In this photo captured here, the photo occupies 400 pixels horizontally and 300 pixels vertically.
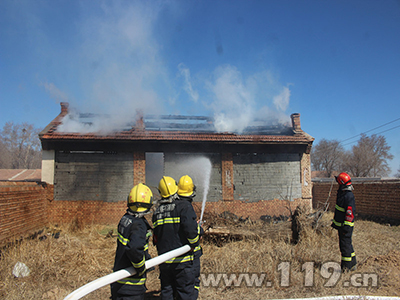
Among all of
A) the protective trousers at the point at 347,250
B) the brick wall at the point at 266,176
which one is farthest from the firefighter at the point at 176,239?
the brick wall at the point at 266,176

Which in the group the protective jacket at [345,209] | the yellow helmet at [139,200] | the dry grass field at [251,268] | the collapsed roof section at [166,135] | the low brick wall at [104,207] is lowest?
the dry grass field at [251,268]

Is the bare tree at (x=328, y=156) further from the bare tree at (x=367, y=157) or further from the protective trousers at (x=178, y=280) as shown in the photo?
the protective trousers at (x=178, y=280)

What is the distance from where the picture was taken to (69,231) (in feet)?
30.0

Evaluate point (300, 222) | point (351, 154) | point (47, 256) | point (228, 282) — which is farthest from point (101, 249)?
point (351, 154)

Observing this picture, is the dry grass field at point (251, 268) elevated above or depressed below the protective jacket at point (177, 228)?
below

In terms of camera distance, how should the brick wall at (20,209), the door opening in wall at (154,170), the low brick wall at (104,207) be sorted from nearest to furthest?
the brick wall at (20,209) → the low brick wall at (104,207) → the door opening in wall at (154,170)

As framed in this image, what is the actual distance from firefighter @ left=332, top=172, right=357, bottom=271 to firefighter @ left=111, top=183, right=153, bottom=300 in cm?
387

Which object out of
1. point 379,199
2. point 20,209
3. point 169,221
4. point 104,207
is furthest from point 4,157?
point 379,199

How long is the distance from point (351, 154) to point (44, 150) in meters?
43.1

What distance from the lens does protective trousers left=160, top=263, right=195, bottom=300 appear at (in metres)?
3.27

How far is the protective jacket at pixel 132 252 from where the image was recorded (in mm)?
2670

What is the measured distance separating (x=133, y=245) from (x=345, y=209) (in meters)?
4.18

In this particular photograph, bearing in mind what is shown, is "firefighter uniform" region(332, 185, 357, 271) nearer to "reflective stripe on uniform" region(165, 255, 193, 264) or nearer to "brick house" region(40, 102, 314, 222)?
"reflective stripe on uniform" region(165, 255, 193, 264)

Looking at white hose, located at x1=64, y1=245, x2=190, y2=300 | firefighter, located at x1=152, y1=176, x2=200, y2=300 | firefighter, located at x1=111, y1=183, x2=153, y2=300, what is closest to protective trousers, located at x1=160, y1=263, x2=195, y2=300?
firefighter, located at x1=152, y1=176, x2=200, y2=300
